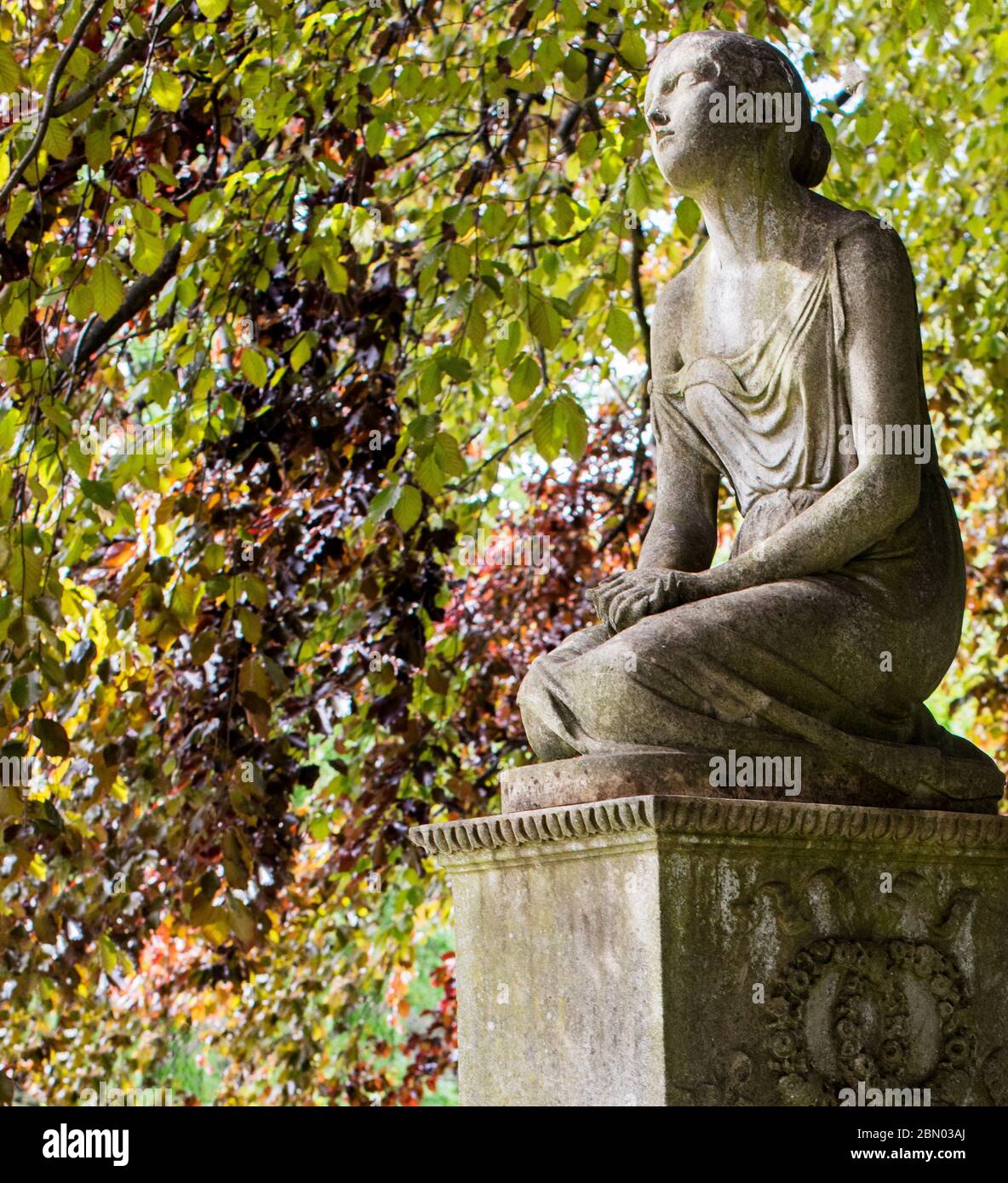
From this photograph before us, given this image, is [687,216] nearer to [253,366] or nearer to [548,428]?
[548,428]

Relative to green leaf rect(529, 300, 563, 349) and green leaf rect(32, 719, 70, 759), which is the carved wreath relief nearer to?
green leaf rect(32, 719, 70, 759)

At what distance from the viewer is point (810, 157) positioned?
4184 mm

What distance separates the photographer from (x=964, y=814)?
147 inches

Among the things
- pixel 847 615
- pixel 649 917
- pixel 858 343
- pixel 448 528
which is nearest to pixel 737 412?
pixel 858 343

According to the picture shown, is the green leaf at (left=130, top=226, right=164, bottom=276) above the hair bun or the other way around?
above

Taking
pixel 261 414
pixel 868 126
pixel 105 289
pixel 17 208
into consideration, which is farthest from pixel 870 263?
pixel 868 126

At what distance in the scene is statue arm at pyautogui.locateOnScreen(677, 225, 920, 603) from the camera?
378cm

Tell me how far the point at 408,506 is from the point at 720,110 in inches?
70.1

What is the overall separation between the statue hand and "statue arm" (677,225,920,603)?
0.03 metres

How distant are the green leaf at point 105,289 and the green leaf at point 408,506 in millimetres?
998

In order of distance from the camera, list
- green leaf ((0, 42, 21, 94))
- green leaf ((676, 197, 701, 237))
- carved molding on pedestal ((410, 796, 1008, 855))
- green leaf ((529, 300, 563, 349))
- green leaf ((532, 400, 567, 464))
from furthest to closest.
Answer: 1. green leaf ((676, 197, 701, 237))
2. green leaf ((529, 300, 563, 349))
3. green leaf ((532, 400, 567, 464))
4. green leaf ((0, 42, 21, 94))
5. carved molding on pedestal ((410, 796, 1008, 855))

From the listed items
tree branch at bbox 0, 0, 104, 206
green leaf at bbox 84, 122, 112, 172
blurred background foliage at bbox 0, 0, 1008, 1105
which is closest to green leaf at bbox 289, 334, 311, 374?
blurred background foliage at bbox 0, 0, 1008, 1105

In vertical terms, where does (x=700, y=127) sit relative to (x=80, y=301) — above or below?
below

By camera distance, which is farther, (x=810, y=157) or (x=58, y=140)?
(x=58, y=140)
